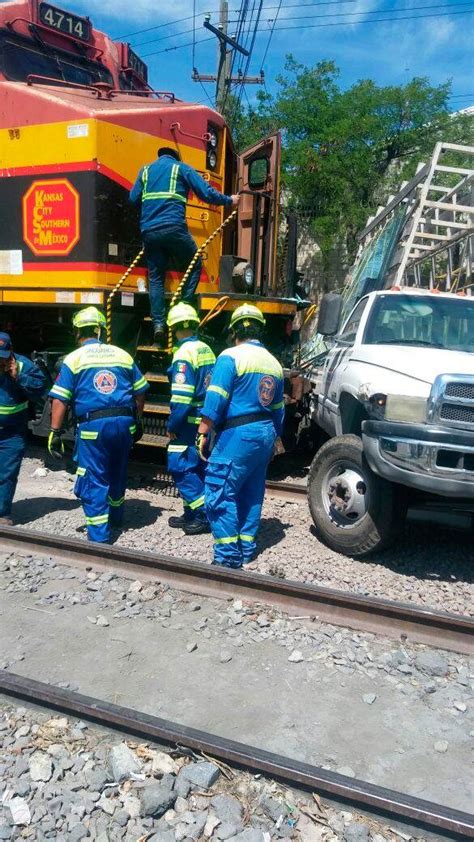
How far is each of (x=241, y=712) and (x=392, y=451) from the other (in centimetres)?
200

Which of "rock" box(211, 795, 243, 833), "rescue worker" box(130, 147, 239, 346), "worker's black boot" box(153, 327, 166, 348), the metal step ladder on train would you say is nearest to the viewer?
"rock" box(211, 795, 243, 833)

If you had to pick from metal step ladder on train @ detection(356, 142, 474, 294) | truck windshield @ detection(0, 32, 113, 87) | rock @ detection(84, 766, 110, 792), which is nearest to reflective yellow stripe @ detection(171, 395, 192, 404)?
rock @ detection(84, 766, 110, 792)

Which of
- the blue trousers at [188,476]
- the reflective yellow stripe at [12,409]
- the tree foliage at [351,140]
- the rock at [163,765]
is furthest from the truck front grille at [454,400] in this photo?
the tree foliage at [351,140]

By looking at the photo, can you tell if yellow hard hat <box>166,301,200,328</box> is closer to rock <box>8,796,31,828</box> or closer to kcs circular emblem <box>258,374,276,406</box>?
kcs circular emblem <box>258,374,276,406</box>

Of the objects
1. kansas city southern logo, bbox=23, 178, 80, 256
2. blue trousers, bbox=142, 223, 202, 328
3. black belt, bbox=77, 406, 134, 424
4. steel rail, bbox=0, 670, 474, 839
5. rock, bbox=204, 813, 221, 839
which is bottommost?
rock, bbox=204, 813, 221, 839

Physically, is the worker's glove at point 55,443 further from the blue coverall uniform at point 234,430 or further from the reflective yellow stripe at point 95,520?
the blue coverall uniform at point 234,430

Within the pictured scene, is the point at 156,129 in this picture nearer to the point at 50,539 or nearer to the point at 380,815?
the point at 50,539

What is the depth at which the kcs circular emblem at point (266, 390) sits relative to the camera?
16.3 ft

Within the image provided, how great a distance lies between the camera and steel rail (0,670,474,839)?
247cm

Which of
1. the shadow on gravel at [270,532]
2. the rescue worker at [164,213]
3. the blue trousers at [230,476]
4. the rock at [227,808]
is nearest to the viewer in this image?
the rock at [227,808]

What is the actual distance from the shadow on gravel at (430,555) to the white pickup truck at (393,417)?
277mm

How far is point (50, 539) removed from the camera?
5.13 meters

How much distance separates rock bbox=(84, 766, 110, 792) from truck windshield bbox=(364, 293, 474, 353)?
387 cm


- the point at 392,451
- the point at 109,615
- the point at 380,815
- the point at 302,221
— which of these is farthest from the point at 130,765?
the point at 302,221
